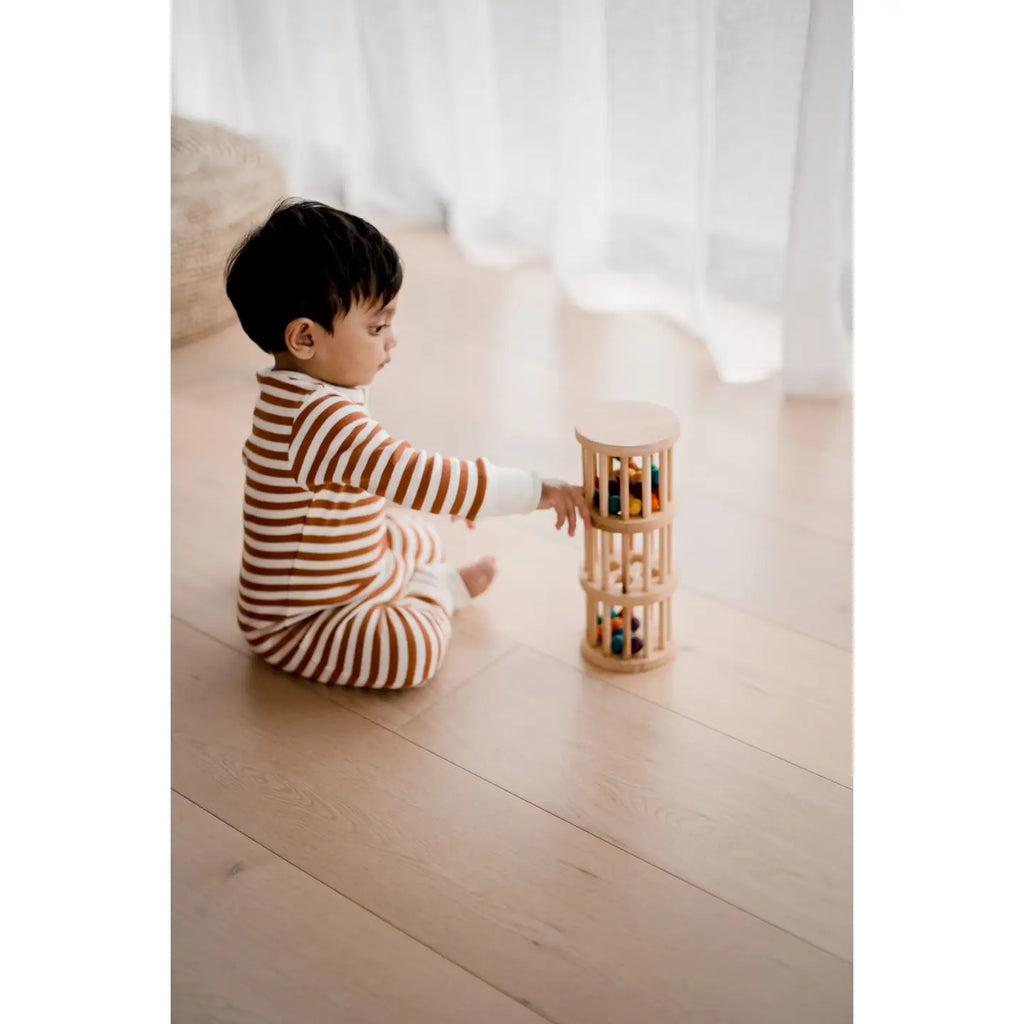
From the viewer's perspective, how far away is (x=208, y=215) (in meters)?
2.14

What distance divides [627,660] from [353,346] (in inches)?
17.6

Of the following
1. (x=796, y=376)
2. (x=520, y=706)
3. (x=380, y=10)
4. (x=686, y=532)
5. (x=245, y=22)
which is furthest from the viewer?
(x=245, y=22)

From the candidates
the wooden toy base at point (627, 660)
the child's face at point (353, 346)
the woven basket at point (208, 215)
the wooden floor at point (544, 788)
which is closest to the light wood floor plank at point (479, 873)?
the wooden floor at point (544, 788)

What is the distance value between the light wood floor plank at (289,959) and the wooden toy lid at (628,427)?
0.50 metres

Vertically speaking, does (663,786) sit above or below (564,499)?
below

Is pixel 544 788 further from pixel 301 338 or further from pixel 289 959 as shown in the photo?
pixel 301 338

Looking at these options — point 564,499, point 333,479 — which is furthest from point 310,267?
point 564,499

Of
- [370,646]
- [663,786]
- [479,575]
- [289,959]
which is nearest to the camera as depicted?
[289,959]
